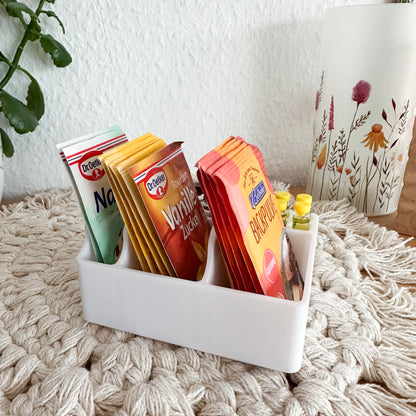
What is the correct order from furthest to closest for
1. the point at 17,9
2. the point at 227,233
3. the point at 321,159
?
the point at 321,159
the point at 17,9
the point at 227,233

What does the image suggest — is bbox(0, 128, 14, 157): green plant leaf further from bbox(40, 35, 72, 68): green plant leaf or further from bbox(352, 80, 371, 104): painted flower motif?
bbox(352, 80, 371, 104): painted flower motif

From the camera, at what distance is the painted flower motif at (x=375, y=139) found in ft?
2.11

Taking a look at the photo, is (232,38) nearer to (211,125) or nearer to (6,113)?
(211,125)

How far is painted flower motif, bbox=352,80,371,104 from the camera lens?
62 centimetres

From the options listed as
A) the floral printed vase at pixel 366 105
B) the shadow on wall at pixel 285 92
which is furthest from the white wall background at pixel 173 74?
the floral printed vase at pixel 366 105

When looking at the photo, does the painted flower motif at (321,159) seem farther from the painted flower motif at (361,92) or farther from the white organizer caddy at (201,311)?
the white organizer caddy at (201,311)

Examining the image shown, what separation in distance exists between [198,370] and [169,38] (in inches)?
23.5

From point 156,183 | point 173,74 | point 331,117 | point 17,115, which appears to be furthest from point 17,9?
point 331,117

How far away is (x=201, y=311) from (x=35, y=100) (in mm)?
527

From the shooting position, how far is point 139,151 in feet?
1.34

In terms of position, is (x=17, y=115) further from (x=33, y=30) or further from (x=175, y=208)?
(x=175, y=208)

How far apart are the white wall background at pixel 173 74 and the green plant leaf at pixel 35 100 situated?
0.04m

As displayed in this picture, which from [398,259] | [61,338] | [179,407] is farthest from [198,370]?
[398,259]

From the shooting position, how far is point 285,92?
0.79 meters
